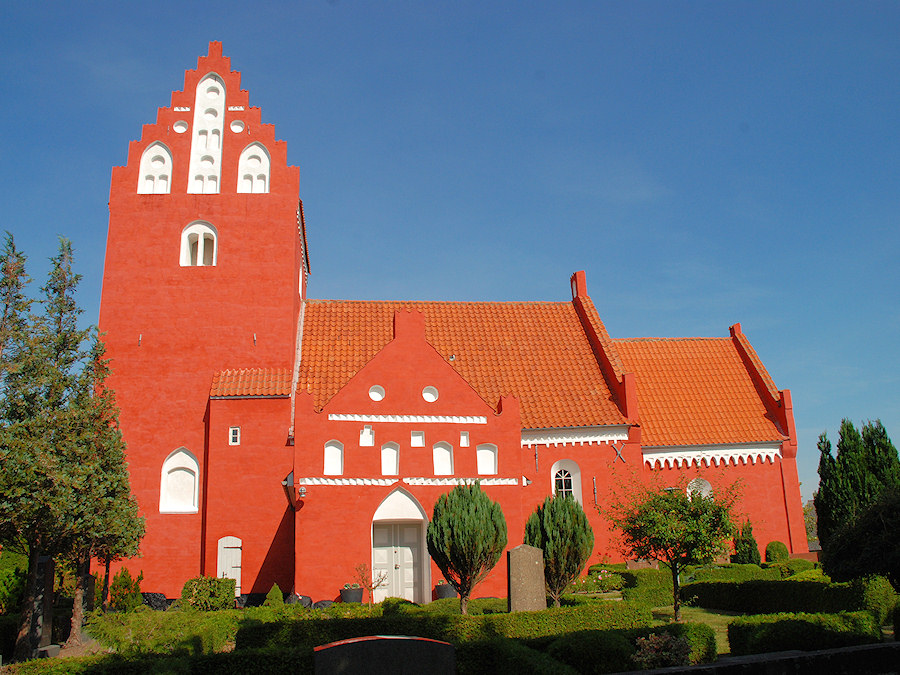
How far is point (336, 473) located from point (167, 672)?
407 inches

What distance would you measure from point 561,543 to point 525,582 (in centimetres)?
233

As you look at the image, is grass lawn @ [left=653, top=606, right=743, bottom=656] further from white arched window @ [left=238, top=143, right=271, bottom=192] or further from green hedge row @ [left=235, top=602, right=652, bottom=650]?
white arched window @ [left=238, top=143, right=271, bottom=192]

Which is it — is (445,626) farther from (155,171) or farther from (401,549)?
(155,171)

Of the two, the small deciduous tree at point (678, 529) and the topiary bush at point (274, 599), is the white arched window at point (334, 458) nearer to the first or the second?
the topiary bush at point (274, 599)

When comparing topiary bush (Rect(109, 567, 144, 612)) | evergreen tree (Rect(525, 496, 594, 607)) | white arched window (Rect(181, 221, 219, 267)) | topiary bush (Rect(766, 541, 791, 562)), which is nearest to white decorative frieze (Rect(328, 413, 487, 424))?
evergreen tree (Rect(525, 496, 594, 607))

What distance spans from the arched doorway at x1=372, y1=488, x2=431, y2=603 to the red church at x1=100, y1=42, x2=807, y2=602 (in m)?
0.06

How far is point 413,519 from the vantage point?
65.9ft

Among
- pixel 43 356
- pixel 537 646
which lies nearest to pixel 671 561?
pixel 537 646

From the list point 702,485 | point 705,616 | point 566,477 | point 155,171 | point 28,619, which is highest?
point 155,171

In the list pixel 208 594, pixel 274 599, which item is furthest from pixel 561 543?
pixel 208 594

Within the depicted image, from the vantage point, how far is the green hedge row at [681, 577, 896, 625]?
1499 centimetres

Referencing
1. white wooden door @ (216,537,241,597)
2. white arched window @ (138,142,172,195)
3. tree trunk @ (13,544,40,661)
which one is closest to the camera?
tree trunk @ (13,544,40,661)

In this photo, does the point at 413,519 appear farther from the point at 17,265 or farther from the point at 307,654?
the point at 17,265

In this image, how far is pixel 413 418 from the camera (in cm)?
2061
